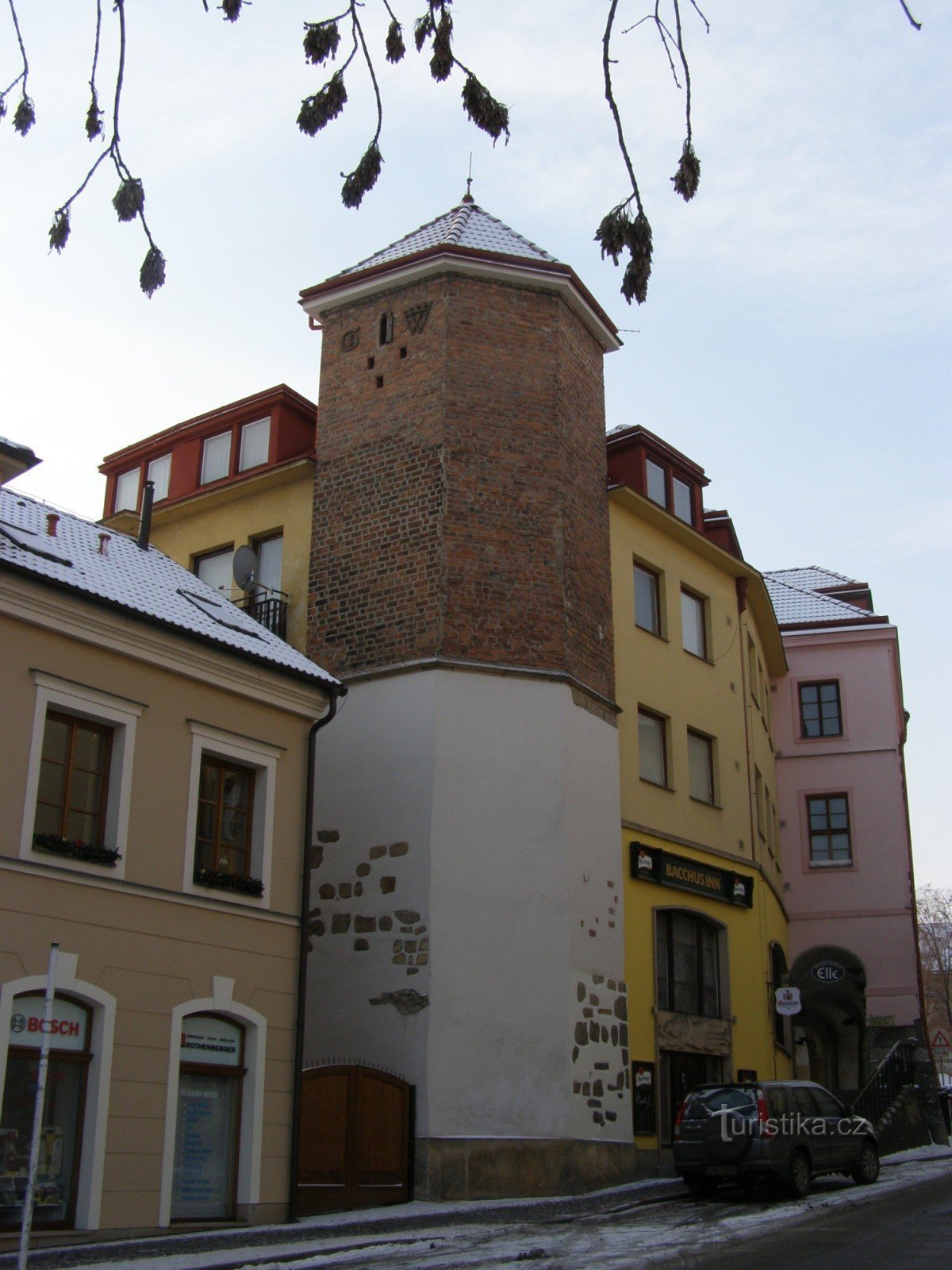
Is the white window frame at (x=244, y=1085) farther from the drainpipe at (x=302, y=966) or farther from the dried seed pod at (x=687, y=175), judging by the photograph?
the dried seed pod at (x=687, y=175)

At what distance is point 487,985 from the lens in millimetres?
19000

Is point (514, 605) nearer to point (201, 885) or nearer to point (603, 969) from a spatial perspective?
point (603, 969)

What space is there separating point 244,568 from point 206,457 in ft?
12.8

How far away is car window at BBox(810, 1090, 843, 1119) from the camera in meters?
19.0

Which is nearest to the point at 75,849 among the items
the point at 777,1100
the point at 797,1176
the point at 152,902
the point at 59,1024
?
the point at 152,902

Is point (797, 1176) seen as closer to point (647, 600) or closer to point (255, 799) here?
point (255, 799)

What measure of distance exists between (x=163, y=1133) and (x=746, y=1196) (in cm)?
805

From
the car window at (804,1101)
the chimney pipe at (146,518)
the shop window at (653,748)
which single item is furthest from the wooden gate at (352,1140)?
the chimney pipe at (146,518)

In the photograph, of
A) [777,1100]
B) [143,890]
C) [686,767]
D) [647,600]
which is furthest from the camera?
[647,600]

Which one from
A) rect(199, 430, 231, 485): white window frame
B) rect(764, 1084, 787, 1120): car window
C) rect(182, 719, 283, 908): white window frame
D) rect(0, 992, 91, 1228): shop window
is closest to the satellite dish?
rect(199, 430, 231, 485): white window frame

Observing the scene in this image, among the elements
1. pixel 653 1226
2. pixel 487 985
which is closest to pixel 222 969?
pixel 487 985

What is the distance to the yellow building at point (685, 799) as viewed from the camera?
890 inches

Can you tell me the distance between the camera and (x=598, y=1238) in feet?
45.1

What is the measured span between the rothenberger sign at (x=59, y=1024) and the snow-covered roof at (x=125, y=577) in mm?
4272
